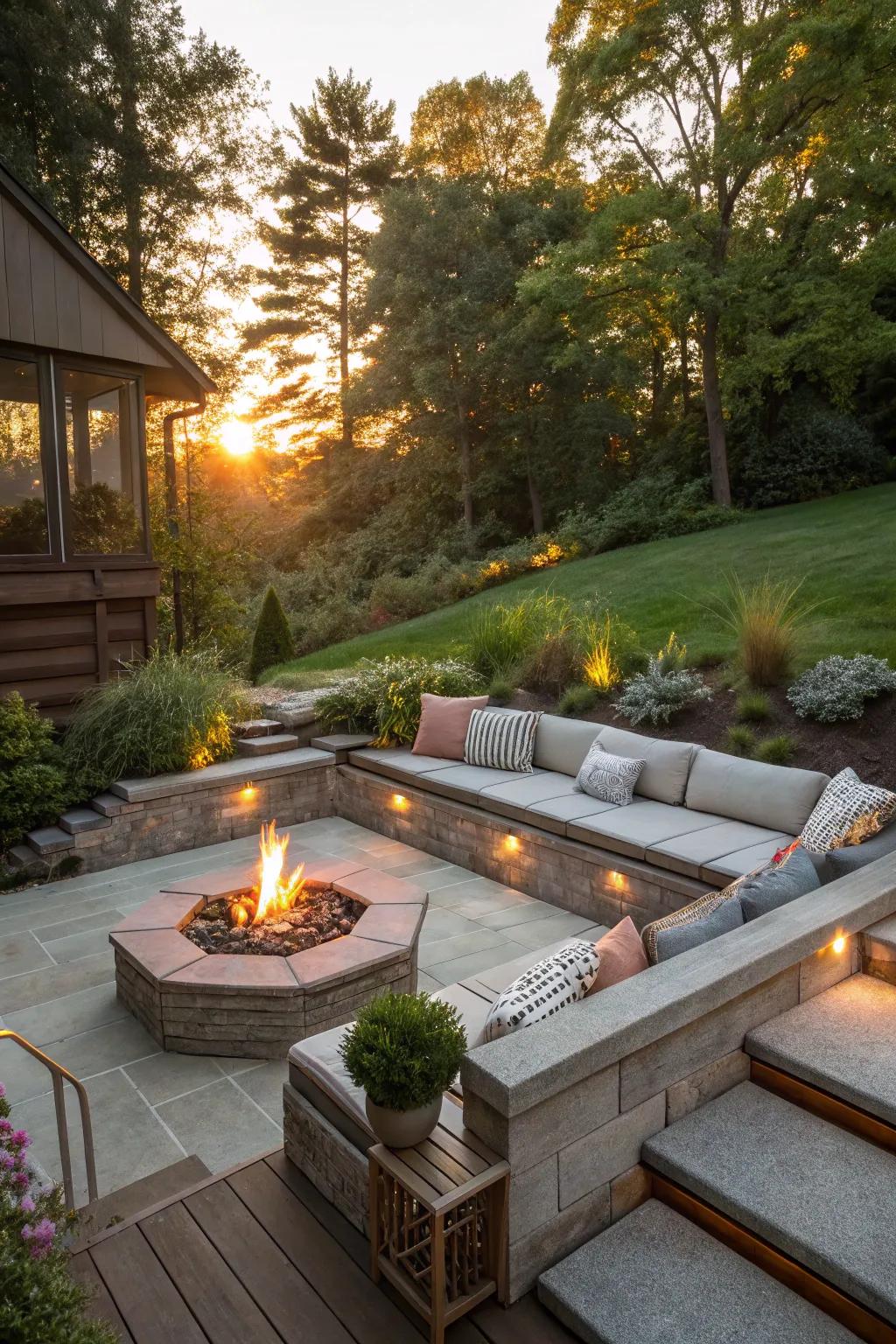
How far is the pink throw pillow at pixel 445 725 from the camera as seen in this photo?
6418mm

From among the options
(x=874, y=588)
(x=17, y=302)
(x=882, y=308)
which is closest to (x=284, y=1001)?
(x=17, y=302)

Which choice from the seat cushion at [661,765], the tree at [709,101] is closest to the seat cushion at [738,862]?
the seat cushion at [661,765]

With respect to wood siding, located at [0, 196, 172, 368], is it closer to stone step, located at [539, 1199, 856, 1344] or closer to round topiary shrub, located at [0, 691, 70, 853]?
round topiary shrub, located at [0, 691, 70, 853]

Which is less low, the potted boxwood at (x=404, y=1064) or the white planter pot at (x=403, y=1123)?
the potted boxwood at (x=404, y=1064)

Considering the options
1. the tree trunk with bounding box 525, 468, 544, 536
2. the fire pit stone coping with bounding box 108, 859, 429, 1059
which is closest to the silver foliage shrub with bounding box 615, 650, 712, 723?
the fire pit stone coping with bounding box 108, 859, 429, 1059

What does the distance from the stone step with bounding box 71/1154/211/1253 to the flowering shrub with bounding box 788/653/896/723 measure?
448cm

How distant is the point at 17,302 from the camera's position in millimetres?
6320

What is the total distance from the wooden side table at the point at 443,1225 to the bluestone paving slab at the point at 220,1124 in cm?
87

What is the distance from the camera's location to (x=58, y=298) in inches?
257

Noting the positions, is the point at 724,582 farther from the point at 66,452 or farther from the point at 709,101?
the point at 709,101

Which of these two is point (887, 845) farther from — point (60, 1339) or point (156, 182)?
point (156, 182)

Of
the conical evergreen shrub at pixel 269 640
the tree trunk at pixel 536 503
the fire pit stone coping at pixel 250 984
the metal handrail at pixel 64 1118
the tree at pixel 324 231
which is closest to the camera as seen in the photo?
the metal handrail at pixel 64 1118

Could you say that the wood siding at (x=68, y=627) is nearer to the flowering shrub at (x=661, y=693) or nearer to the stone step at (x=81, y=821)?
the stone step at (x=81, y=821)

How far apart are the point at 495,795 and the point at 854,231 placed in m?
12.9
